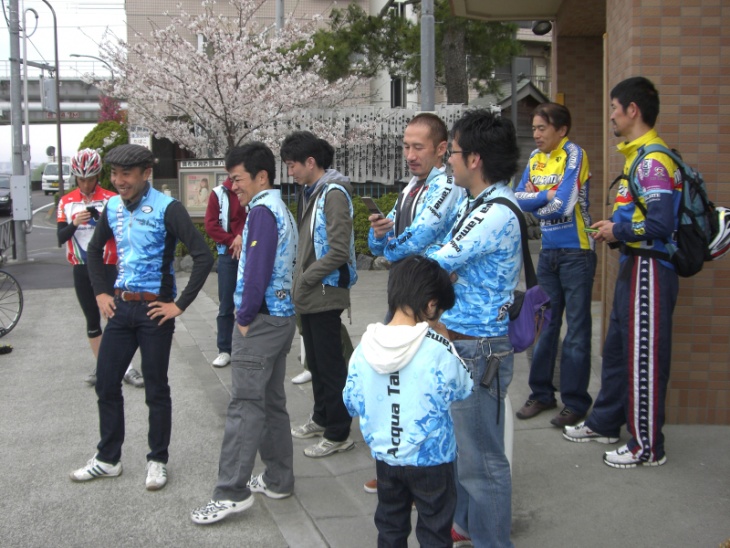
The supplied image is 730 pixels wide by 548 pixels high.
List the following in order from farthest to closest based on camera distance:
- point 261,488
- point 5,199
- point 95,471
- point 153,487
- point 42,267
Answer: point 5,199 < point 42,267 < point 95,471 < point 153,487 < point 261,488

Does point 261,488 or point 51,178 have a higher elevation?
A: point 51,178

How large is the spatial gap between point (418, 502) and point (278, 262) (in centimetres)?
166

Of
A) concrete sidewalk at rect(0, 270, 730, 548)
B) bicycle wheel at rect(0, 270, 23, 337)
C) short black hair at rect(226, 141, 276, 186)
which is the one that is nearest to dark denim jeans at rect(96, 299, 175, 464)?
concrete sidewalk at rect(0, 270, 730, 548)

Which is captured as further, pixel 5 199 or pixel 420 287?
pixel 5 199

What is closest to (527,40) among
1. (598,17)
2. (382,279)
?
(382,279)

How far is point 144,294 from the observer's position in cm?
440

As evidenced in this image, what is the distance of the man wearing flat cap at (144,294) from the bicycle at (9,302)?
4.64m

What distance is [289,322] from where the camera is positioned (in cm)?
421

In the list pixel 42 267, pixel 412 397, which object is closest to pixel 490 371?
pixel 412 397

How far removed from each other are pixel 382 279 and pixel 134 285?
28.1 feet

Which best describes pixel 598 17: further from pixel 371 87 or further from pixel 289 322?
pixel 371 87

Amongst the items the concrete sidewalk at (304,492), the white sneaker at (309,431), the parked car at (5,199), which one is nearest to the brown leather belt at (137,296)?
the concrete sidewalk at (304,492)

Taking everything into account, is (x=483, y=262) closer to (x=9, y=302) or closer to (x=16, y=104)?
(x=9, y=302)

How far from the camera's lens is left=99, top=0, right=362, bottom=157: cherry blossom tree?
15.5 meters
